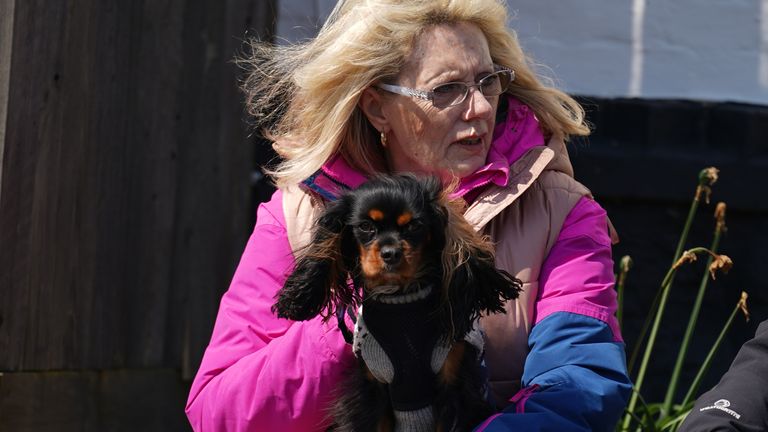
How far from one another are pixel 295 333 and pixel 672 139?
9.85 ft

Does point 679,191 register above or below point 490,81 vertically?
below

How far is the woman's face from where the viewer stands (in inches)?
130

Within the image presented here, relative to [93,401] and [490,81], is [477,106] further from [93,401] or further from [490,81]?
[93,401]

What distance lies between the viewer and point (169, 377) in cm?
531

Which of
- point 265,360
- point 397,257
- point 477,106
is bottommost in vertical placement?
point 265,360

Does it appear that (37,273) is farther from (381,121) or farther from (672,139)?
(672,139)

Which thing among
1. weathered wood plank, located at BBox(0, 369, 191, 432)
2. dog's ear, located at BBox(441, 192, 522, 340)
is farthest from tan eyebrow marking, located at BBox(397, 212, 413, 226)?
weathered wood plank, located at BBox(0, 369, 191, 432)

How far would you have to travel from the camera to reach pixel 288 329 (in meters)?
3.26

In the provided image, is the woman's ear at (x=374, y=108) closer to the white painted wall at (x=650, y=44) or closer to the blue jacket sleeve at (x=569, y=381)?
the blue jacket sleeve at (x=569, y=381)

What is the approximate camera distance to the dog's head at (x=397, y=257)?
282 centimetres

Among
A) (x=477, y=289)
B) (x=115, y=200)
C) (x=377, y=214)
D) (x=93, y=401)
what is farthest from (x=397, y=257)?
(x=93, y=401)

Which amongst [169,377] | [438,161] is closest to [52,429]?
[169,377]

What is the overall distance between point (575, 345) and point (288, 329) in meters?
0.84

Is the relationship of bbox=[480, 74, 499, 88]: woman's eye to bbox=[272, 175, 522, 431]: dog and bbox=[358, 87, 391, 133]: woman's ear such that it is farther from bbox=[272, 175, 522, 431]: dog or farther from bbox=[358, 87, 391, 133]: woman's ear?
bbox=[272, 175, 522, 431]: dog
